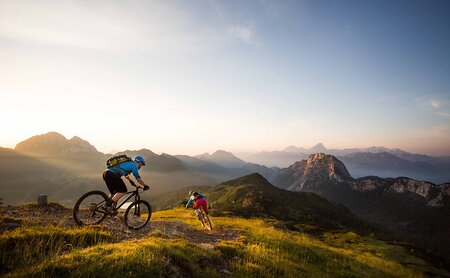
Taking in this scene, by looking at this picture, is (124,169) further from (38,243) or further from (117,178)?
(38,243)

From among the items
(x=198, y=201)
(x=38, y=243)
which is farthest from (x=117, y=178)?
(x=198, y=201)

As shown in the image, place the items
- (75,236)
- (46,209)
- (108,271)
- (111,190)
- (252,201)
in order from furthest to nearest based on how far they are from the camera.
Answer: (252,201)
(46,209)
(111,190)
(75,236)
(108,271)

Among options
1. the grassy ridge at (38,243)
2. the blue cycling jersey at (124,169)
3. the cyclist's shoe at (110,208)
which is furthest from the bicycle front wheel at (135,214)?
the grassy ridge at (38,243)

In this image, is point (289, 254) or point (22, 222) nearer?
point (22, 222)

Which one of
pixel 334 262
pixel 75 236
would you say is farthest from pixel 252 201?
pixel 75 236

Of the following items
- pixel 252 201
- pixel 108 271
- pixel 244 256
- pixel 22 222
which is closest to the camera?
pixel 108 271

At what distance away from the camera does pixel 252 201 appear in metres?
155

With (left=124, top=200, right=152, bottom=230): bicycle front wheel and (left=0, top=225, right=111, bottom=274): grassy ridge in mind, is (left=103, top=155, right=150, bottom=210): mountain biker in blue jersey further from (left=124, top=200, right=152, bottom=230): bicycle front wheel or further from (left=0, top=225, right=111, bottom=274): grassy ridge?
(left=0, top=225, right=111, bottom=274): grassy ridge

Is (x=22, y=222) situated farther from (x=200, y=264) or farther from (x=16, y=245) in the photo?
(x=200, y=264)

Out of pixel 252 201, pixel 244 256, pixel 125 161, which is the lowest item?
pixel 252 201

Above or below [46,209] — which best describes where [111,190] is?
above

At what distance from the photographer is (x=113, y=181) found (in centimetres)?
1414

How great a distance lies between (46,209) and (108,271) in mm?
18407

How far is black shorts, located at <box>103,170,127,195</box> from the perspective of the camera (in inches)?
555
